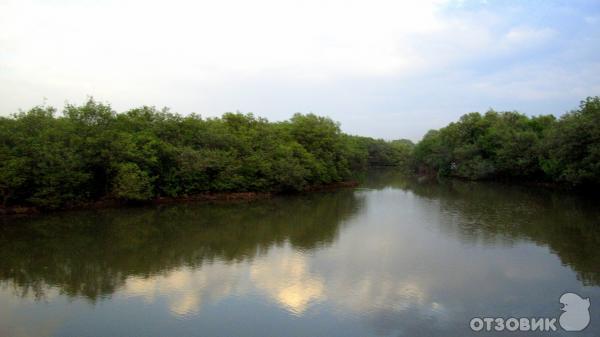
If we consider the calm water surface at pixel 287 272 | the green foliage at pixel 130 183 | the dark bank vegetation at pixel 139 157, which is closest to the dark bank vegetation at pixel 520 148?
the calm water surface at pixel 287 272

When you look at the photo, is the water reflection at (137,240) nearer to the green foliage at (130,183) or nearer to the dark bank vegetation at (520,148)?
the green foliage at (130,183)

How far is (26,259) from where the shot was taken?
47.1ft

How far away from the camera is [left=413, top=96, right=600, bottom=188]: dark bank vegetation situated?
2850 centimetres

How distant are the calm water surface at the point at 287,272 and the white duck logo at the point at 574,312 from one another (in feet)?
0.66

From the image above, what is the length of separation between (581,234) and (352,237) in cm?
1004

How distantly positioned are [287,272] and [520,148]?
37817 millimetres

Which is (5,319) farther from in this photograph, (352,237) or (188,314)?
(352,237)

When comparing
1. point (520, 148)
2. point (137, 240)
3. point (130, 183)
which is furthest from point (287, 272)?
point (520, 148)

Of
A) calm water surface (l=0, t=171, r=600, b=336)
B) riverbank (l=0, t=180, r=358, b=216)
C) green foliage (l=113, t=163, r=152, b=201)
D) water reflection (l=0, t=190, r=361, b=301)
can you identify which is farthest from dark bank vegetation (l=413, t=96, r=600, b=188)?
green foliage (l=113, t=163, r=152, b=201)

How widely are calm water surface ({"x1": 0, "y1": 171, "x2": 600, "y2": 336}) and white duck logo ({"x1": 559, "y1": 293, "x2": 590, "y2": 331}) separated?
0.20 metres

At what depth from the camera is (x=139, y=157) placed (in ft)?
84.9

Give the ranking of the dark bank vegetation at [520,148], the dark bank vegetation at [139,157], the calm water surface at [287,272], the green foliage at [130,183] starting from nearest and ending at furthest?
the calm water surface at [287,272]
the dark bank vegetation at [139,157]
the green foliage at [130,183]
the dark bank vegetation at [520,148]

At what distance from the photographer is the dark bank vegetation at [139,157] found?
22.2 m

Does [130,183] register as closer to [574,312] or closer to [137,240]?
[137,240]
